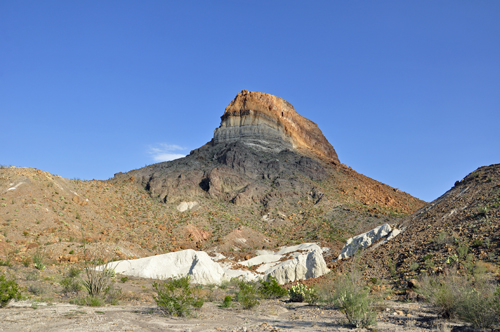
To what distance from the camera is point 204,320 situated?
1011 centimetres

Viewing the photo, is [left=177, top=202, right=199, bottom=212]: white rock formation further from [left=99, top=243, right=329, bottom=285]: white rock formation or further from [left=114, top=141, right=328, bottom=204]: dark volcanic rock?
[left=99, top=243, right=329, bottom=285]: white rock formation

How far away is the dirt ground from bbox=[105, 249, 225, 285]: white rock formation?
999 centimetres

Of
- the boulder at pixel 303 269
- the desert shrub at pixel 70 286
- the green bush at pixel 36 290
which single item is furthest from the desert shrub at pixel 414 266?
the green bush at pixel 36 290

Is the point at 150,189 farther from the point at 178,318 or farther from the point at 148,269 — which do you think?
the point at 178,318

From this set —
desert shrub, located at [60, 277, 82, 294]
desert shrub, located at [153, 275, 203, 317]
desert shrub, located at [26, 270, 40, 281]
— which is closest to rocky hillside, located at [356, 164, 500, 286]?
desert shrub, located at [153, 275, 203, 317]

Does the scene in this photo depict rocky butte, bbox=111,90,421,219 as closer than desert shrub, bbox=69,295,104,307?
No

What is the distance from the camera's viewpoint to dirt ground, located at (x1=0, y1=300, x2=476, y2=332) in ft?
26.7

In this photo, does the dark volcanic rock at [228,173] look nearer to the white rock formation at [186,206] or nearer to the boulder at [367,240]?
the white rock formation at [186,206]

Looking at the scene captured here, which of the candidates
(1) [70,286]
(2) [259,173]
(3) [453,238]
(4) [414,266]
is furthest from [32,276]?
(2) [259,173]

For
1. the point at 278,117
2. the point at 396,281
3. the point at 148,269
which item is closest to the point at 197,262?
the point at 148,269

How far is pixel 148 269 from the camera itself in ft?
74.4

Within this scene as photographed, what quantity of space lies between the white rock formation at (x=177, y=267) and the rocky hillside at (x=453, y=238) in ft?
32.3

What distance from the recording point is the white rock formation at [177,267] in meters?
21.7

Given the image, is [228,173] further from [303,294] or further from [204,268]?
[303,294]
